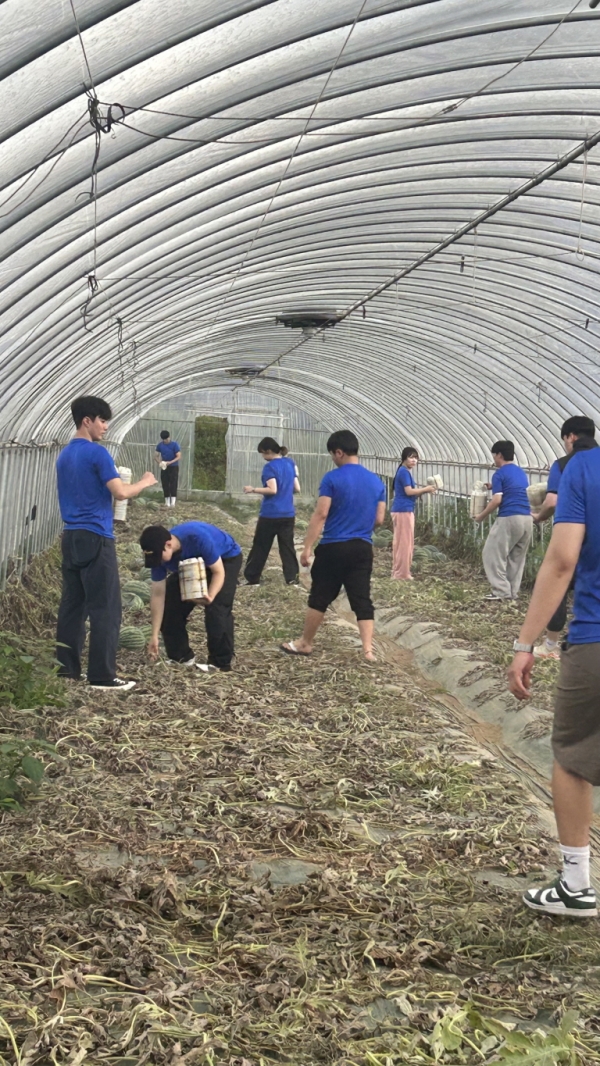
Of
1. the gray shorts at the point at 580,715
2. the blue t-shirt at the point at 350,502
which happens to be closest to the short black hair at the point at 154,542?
the blue t-shirt at the point at 350,502

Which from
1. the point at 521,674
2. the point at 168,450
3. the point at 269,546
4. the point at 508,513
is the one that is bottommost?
the point at 269,546

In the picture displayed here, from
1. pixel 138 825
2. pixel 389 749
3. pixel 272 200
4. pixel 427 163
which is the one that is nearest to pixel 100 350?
pixel 272 200

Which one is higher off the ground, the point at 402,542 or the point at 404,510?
the point at 404,510

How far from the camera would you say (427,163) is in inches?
390

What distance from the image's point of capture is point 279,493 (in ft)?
42.5

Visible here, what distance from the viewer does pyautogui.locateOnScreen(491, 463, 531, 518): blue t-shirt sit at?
1226 centimetres

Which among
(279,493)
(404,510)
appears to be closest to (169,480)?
(404,510)

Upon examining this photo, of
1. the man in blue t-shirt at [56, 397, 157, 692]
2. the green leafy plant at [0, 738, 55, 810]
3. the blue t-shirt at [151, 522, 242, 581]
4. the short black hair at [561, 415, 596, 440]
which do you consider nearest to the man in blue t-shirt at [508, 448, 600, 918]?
the green leafy plant at [0, 738, 55, 810]

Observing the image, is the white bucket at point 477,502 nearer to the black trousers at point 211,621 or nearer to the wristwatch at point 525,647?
the black trousers at point 211,621

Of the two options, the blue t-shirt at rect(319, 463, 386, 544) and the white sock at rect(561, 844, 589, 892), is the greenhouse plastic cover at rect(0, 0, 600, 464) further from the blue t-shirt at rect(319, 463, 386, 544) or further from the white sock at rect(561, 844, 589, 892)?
the white sock at rect(561, 844, 589, 892)

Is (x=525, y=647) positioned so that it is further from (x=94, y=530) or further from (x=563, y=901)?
(x=94, y=530)

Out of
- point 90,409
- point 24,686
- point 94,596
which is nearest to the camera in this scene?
point 24,686

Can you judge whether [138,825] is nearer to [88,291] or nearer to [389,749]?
[389,749]

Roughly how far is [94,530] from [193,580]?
835mm
